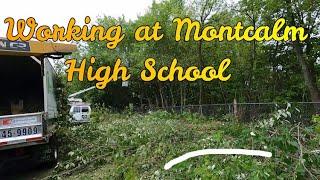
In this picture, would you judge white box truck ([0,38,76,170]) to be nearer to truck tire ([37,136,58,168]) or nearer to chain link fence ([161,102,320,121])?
truck tire ([37,136,58,168])

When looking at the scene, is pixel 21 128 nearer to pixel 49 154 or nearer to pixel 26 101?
pixel 49 154

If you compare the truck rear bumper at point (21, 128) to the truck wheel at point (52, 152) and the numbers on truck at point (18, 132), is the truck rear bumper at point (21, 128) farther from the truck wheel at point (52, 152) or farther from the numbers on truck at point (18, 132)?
the truck wheel at point (52, 152)

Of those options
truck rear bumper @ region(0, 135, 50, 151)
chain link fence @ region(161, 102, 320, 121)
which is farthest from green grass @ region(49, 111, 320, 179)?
chain link fence @ region(161, 102, 320, 121)

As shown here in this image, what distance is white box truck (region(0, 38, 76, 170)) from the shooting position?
29.6 feet

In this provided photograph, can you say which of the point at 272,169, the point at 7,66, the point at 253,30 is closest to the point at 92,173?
the point at 272,169

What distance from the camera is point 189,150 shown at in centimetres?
672

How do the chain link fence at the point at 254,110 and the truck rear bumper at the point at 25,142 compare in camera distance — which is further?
the chain link fence at the point at 254,110

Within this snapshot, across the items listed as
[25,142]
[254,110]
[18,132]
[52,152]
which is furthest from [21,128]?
[254,110]

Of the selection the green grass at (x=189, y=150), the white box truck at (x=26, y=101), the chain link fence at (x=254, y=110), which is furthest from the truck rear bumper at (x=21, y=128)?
the chain link fence at (x=254, y=110)

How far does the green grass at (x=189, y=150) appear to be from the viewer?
4.32 m

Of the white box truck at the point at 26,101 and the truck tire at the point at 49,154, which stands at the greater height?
the white box truck at the point at 26,101

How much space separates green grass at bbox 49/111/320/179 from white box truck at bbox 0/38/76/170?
0.93 metres

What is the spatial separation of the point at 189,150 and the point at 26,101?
699 centimetres

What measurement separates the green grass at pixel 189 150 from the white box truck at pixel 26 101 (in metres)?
0.93
